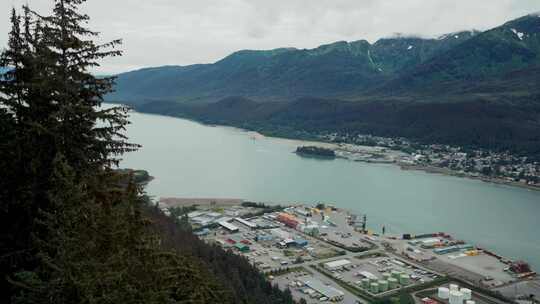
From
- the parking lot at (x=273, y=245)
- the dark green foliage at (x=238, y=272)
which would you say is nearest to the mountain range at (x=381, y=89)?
the parking lot at (x=273, y=245)

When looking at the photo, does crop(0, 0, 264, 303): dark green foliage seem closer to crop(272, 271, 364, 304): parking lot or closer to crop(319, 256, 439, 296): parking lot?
crop(272, 271, 364, 304): parking lot

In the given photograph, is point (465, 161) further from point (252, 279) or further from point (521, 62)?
point (521, 62)

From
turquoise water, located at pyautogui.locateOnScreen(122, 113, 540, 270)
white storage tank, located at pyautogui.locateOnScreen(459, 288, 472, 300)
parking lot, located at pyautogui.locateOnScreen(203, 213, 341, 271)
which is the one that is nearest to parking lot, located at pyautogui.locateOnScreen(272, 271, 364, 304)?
parking lot, located at pyautogui.locateOnScreen(203, 213, 341, 271)

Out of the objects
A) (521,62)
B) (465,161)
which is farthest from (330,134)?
(521,62)

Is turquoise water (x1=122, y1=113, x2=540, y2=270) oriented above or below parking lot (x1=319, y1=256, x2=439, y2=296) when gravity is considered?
above

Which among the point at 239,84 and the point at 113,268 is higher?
the point at 239,84

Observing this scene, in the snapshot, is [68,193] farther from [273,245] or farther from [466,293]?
[273,245]
